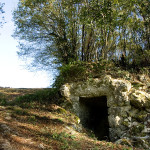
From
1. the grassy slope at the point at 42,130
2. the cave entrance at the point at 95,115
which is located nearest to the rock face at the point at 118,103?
the cave entrance at the point at 95,115

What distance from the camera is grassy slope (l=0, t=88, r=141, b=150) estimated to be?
485cm

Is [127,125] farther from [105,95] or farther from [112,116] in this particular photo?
[105,95]

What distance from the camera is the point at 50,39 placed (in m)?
13.5

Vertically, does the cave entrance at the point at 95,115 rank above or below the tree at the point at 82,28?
below

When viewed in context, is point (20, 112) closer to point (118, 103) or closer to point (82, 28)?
point (118, 103)

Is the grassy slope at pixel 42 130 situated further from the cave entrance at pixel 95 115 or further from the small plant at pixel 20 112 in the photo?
the cave entrance at pixel 95 115

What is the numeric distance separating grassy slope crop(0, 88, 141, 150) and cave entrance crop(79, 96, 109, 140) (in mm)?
1601

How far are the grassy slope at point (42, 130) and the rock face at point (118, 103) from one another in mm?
1262

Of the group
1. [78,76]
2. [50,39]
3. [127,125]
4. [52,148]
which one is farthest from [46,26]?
[52,148]

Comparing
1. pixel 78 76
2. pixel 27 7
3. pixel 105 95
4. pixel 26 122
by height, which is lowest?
pixel 26 122

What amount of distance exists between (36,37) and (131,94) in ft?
28.8

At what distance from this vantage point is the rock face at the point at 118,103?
7951 millimetres

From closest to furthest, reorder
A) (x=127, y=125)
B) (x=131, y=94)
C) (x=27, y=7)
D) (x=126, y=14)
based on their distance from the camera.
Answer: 1. (x=127, y=125)
2. (x=131, y=94)
3. (x=126, y=14)
4. (x=27, y=7)

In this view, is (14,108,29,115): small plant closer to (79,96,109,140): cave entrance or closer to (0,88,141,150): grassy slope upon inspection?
(0,88,141,150): grassy slope
